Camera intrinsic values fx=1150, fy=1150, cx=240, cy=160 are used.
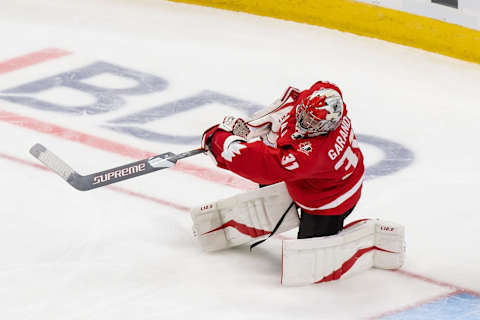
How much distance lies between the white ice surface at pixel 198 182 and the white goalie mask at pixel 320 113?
577 mm

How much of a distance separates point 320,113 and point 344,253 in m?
0.55

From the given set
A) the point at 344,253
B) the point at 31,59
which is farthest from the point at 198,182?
the point at 31,59

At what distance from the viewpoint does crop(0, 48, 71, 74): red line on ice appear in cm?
631

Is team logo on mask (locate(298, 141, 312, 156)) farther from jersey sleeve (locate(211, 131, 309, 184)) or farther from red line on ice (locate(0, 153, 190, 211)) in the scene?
red line on ice (locate(0, 153, 190, 211))

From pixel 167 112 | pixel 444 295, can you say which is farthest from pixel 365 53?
pixel 444 295

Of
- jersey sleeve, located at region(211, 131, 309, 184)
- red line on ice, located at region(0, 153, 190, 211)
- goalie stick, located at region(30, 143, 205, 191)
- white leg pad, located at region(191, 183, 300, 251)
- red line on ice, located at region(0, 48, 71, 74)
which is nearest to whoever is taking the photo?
jersey sleeve, located at region(211, 131, 309, 184)

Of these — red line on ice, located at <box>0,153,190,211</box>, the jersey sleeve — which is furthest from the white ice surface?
the jersey sleeve

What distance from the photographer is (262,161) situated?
12.7ft

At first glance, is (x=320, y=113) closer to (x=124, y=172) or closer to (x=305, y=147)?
(x=305, y=147)

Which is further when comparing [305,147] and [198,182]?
[198,182]

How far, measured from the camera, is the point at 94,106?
5.81m

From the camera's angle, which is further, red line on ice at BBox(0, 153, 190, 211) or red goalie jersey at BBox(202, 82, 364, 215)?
red line on ice at BBox(0, 153, 190, 211)

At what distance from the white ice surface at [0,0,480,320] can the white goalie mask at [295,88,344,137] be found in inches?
22.7

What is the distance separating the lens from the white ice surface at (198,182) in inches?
156
